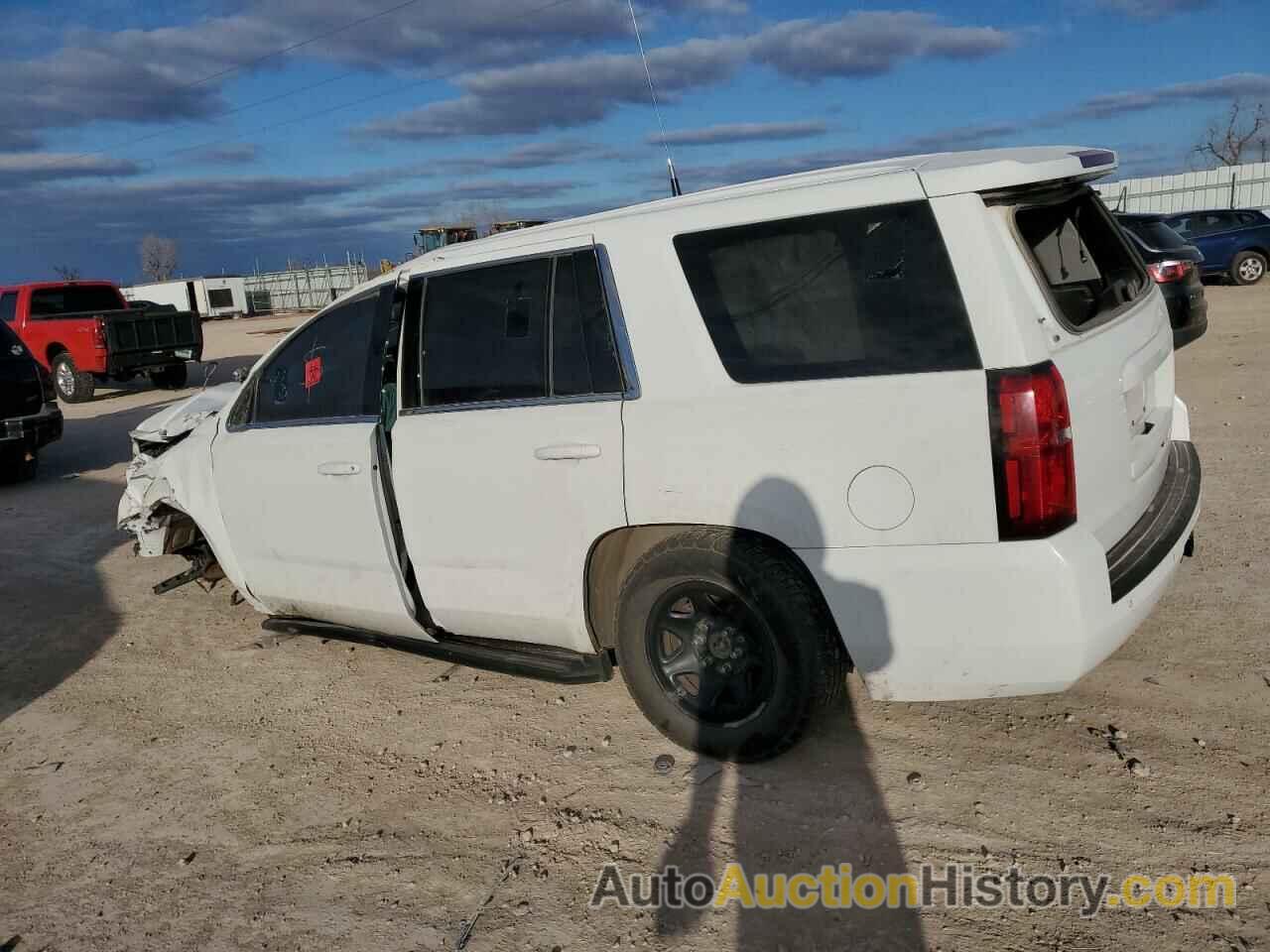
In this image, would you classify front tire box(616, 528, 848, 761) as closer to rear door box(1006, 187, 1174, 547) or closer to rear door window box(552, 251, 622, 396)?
rear door window box(552, 251, 622, 396)

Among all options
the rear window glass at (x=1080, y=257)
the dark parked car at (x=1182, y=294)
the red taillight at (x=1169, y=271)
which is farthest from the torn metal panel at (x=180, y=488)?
the red taillight at (x=1169, y=271)

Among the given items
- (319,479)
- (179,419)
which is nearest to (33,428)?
(179,419)

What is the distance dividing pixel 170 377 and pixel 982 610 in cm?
1828

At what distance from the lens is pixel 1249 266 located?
19719mm

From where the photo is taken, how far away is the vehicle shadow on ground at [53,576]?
5.00 metres

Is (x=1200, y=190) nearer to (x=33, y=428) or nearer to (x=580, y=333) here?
(x=33, y=428)

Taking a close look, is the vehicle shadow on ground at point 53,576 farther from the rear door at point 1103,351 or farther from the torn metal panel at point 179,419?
the rear door at point 1103,351

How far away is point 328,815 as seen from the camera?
340 centimetres

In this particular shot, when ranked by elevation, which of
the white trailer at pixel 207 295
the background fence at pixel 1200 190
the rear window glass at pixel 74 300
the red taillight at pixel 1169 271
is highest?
the white trailer at pixel 207 295

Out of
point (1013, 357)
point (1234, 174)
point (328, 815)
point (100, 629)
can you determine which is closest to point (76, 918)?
point (328, 815)

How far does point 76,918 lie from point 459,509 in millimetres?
1786

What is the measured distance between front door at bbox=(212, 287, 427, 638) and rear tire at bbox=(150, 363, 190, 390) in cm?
1483

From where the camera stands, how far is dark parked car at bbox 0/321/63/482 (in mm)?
9430

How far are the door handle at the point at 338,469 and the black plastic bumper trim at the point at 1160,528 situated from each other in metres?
2.82
